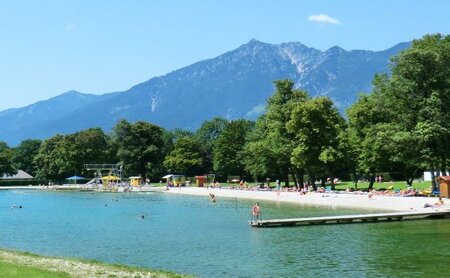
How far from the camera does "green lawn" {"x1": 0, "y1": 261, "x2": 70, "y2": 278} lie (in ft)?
64.6

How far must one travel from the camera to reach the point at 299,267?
86.0ft

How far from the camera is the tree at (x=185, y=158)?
130 meters

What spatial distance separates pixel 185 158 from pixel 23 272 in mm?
110217

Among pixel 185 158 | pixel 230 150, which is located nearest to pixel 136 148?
pixel 185 158

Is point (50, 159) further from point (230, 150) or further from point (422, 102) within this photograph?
point (422, 102)

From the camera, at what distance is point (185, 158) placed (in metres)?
131

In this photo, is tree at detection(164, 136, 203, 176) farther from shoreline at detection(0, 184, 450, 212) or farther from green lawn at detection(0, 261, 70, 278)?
green lawn at detection(0, 261, 70, 278)

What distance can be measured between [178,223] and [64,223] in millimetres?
10114

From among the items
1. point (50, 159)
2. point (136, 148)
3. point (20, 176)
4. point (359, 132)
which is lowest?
point (20, 176)

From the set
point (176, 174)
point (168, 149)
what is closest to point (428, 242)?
point (176, 174)

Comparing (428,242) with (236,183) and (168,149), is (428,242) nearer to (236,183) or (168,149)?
(236,183)

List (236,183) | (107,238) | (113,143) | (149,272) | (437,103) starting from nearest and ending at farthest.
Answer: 1. (149,272)
2. (107,238)
3. (437,103)
4. (236,183)
5. (113,143)

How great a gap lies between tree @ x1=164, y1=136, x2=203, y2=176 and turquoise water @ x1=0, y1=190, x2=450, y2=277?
7622 cm

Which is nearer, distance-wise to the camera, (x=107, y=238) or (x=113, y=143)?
(x=107, y=238)
